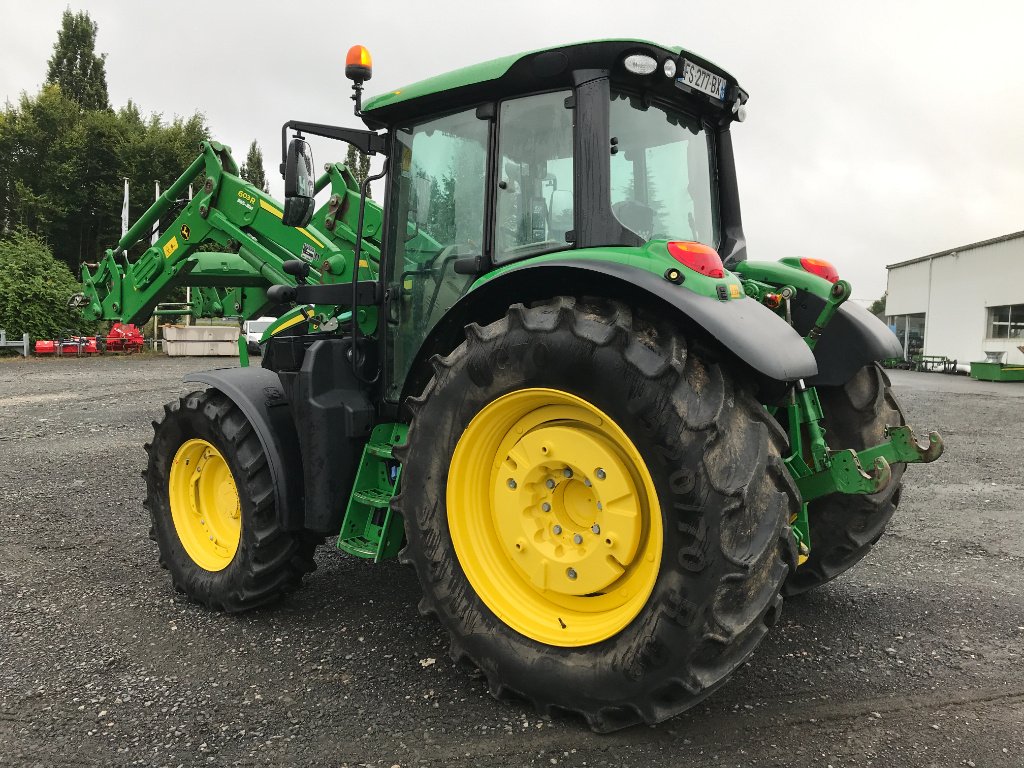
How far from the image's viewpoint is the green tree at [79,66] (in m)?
41.7

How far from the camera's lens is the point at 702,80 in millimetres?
3236

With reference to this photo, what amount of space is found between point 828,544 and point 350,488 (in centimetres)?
232

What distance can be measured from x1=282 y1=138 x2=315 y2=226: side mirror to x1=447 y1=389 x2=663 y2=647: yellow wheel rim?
1.42 meters

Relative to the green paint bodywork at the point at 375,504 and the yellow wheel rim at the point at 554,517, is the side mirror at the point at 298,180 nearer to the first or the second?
the green paint bodywork at the point at 375,504

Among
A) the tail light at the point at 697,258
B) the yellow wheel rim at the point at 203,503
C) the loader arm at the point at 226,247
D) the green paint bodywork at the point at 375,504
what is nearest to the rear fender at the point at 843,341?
the tail light at the point at 697,258

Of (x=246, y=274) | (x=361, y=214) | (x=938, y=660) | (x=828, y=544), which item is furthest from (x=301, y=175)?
(x=938, y=660)

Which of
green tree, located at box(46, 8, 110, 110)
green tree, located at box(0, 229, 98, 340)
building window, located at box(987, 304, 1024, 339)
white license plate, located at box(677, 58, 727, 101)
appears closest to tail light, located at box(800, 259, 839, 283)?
white license plate, located at box(677, 58, 727, 101)

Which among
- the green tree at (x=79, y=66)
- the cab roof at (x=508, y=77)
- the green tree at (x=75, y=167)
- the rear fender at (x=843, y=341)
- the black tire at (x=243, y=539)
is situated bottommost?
the black tire at (x=243, y=539)

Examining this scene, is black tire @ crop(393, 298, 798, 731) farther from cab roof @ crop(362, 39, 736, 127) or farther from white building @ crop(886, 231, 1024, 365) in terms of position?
white building @ crop(886, 231, 1024, 365)

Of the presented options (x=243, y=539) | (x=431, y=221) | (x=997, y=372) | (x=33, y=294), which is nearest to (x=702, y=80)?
(x=431, y=221)

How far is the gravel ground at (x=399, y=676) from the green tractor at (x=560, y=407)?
0.20 m

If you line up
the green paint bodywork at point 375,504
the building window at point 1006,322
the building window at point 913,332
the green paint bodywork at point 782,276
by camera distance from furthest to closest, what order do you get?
the building window at point 913,332
the building window at point 1006,322
the green paint bodywork at point 782,276
the green paint bodywork at point 375,504

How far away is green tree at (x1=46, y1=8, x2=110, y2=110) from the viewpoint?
41.7 metres

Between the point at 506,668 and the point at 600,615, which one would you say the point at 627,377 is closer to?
the point at 600,615
